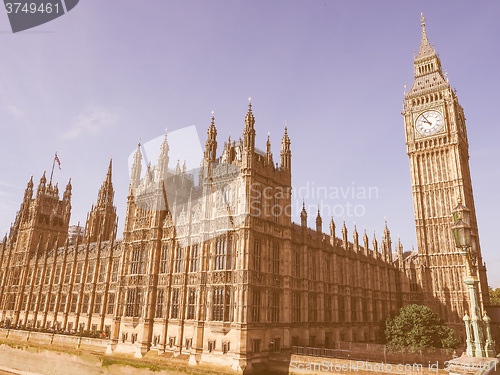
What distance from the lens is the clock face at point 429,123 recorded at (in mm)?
78938

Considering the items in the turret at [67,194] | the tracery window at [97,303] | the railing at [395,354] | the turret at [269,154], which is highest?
the turret at [67,194]

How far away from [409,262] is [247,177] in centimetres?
4884

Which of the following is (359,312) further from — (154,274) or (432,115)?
(432,115)

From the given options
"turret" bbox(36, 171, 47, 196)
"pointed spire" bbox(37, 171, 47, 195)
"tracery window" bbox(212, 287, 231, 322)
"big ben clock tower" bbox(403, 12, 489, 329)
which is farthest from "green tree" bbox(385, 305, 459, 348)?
"pointed spire" bbox(37, 171, 47, 195)

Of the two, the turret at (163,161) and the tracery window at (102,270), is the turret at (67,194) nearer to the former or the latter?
the tracery window at (102,270)

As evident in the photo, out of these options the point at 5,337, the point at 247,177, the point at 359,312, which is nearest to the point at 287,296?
the point at 247,177

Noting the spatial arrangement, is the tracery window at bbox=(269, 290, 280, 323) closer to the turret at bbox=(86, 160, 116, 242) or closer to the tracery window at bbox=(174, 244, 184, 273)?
the tracery window at bbox=(174, 244, 184, 273)

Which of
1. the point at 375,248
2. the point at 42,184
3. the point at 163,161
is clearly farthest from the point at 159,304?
the point at 42,184

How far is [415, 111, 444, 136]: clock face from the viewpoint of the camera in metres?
78.9

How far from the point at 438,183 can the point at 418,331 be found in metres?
36.6

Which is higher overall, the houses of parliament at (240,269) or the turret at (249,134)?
the turret at (249,134)

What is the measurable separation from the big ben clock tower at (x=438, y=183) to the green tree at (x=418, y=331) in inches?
664

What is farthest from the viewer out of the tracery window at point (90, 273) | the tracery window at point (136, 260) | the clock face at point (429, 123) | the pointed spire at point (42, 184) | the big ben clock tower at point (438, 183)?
the pointed spire at point (42, 184)

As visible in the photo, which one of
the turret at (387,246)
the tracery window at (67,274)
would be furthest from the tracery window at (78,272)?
the turret at (387,246)
